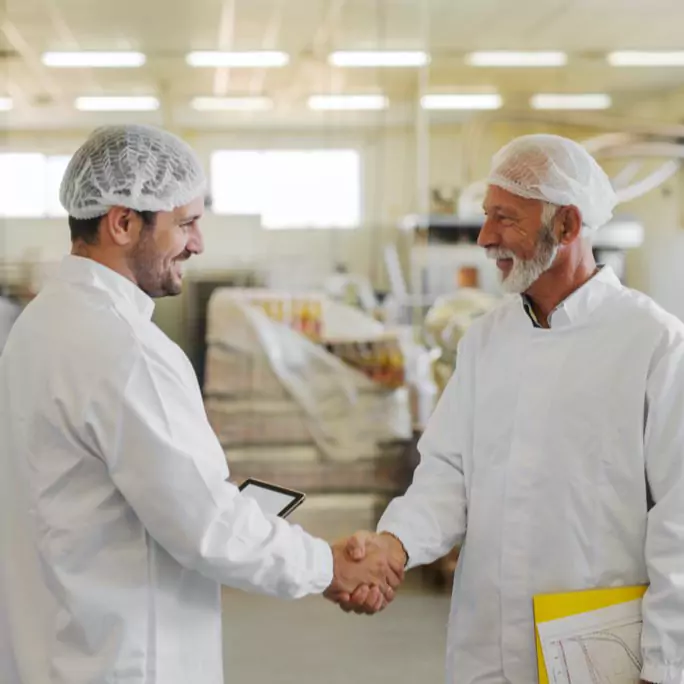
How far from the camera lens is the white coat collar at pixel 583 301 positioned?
153 cm

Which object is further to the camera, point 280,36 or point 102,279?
point 280,36

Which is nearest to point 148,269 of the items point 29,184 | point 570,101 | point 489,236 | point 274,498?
point 274,498

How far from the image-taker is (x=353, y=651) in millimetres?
3445

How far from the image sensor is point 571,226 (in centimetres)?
156

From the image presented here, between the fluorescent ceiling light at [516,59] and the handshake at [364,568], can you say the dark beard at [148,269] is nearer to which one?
the handshake at [364,568]

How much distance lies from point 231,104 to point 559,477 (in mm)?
5521

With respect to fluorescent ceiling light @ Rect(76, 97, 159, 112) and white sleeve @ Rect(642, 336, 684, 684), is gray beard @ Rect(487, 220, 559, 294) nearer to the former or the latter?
white sleeve @ Rect(642, 336, 684, 684)

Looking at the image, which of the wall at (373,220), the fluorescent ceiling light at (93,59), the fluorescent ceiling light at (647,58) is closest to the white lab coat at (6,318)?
the wall at (373,220)

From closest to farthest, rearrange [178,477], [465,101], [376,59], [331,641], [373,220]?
[178,477] → [331,641] → [376,59] → [373,220] → [465,101]

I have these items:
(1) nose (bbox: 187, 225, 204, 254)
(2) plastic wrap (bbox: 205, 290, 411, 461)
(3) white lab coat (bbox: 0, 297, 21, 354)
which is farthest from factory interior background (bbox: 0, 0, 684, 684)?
(1) nose (bbox: 187, 225, 204, 254)

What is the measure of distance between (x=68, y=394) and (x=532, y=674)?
84 centimetres

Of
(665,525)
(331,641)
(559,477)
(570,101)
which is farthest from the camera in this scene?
(570,101)

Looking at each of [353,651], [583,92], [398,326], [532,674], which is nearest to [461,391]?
[532,674]

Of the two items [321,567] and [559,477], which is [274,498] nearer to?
[321,567]
